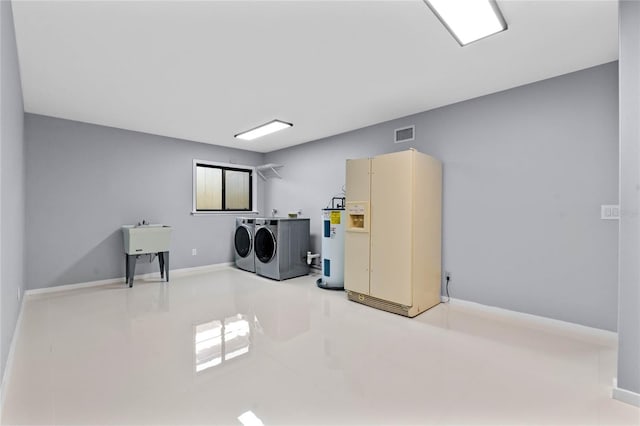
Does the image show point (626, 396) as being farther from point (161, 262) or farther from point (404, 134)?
point (161, 262)

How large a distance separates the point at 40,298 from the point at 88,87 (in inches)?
104

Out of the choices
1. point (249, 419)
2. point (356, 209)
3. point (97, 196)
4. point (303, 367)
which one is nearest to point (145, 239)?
point (97, 196)

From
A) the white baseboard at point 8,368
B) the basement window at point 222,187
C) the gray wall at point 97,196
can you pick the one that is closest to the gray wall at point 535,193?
the basement window at point 222,187

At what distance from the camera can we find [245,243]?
5195mm

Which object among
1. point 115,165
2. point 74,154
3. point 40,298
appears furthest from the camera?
point 115,165

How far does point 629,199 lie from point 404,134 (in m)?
2.49

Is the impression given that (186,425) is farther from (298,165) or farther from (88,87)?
(298,165)

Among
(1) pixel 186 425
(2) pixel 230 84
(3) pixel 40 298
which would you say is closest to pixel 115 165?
(3) pixel 40 298

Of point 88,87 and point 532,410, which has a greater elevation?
point 88,87

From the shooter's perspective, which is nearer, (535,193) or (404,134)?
(535,193)

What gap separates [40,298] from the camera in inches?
141

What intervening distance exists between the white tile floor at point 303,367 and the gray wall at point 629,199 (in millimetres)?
270

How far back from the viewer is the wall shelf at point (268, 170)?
18.9 ft

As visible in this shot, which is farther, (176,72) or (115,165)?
(115,165)
